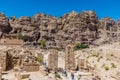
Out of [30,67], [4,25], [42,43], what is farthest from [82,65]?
[4,25]

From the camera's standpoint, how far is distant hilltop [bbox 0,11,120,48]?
71562 mm

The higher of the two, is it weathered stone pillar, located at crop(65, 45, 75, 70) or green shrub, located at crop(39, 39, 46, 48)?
green shrub, located at crop(39, 39, 46, 48)

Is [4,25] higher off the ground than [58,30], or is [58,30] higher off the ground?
[4,25]

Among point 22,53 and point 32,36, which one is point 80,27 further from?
point 22,53

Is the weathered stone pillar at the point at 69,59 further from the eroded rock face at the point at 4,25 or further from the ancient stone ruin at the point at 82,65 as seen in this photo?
the eroded rock face at the point at 4,25

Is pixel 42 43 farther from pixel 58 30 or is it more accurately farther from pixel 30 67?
pixel 30 67

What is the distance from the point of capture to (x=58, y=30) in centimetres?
8131

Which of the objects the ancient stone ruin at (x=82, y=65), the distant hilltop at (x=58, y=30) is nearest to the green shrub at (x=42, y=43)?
the distant hilltop at (x=58, y=30)

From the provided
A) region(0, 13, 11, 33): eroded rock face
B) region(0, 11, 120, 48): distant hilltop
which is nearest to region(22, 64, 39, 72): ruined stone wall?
region(0, 11, 120, 48): distant hilltop

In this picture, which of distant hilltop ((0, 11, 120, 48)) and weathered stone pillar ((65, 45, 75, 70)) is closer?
weathered stone pillar ((65, 45, 75, 70))

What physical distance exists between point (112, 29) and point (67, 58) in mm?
69248

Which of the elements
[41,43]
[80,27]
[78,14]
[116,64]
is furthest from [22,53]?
[78,14]

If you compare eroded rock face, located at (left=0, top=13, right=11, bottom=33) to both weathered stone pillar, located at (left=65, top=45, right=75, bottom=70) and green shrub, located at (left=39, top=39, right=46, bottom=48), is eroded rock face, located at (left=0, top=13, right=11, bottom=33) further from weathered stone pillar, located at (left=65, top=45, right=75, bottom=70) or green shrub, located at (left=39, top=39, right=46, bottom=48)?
weathered stone pillar, located at (left=65, top=45, right=75, bottom=70)

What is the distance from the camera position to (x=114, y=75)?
90.0 ft
